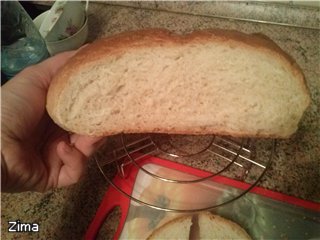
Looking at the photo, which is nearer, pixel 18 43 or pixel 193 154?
pixel 193 154

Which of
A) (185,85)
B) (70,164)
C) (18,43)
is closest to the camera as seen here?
(185,85)

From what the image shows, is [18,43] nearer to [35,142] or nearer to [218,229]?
[35,142]

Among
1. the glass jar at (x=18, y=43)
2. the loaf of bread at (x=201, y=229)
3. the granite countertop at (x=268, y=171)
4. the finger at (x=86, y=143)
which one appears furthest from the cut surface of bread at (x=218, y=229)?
the glass jar at (x=18, y=43)

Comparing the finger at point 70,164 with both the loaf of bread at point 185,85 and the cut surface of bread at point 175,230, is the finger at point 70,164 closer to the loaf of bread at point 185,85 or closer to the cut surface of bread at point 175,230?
the loaf of bread at point 185,85

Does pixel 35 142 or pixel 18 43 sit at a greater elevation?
pixel 18 43

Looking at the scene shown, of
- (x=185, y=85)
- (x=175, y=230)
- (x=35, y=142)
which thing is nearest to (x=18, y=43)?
(x=35, y=142)

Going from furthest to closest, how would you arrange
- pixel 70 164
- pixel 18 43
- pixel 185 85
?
pixel 18 43 → pixel 70 164 → pixel 185 85

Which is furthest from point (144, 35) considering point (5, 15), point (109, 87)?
point (5, 15)

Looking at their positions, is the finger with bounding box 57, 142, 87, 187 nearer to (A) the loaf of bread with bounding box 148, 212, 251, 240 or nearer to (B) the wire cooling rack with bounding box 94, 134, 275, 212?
(B) the wire cooling rack with bounding box 94, 134, 275, 212

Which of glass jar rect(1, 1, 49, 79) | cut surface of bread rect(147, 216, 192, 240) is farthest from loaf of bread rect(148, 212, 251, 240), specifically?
glass jar rect(1, 1, 49, 79)
